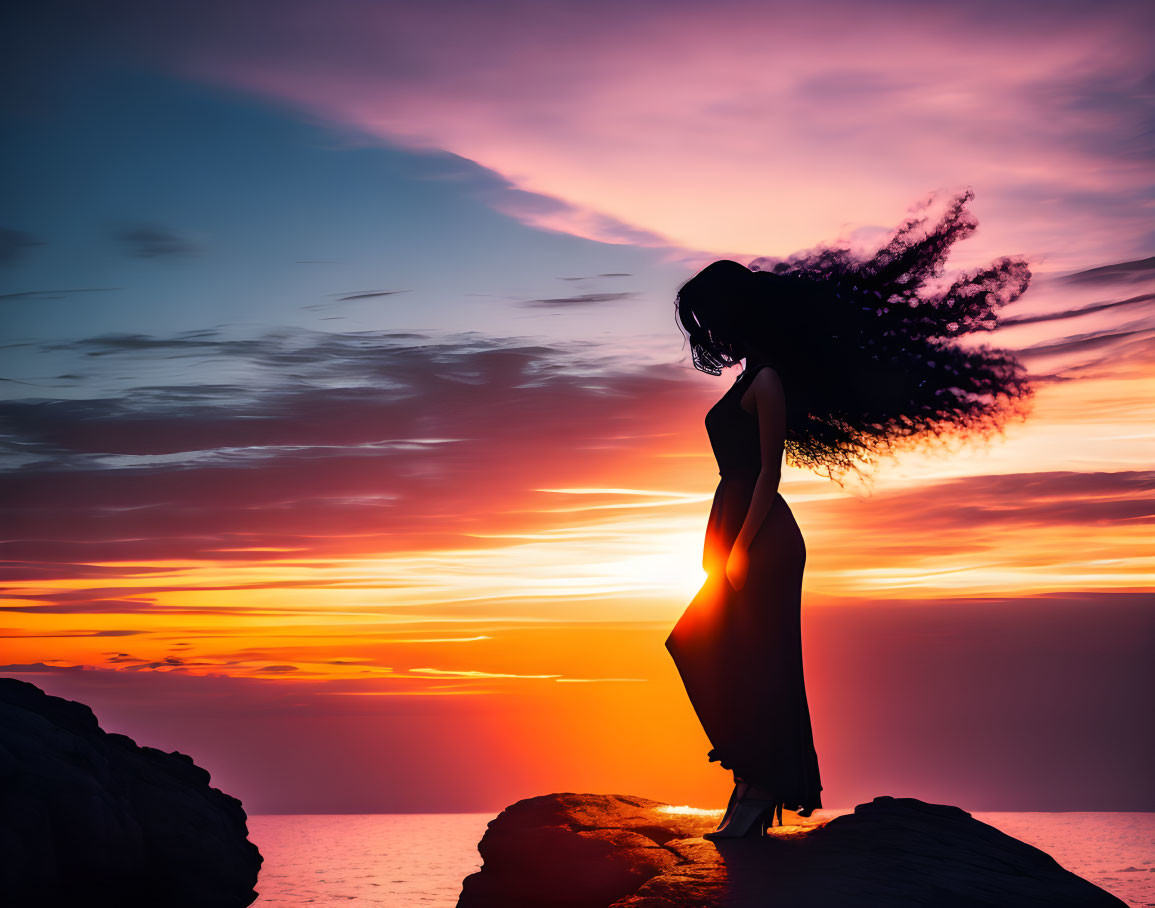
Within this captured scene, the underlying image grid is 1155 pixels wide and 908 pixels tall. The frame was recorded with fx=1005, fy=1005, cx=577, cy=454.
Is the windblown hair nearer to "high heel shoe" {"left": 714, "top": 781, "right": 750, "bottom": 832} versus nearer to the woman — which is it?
the woman

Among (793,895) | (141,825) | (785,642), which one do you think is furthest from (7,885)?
(785,642)

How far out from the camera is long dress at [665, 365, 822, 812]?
6.64 meters

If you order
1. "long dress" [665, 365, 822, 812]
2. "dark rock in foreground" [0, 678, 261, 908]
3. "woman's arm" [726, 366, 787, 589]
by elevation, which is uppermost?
"woman's arm" [726, 366, 787, 589]

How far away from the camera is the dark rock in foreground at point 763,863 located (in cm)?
531

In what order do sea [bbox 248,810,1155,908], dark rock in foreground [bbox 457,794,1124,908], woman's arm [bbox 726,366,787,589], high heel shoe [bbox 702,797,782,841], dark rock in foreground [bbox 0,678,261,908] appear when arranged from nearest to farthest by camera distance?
dark rock in foreground [bbox 457,794,1124,908] → dark rock in foreground [bbox 0,678,261,908] → woman's arm [bbox 726,366,787,589] → high heel shoe [bbox 702,797,782,841] → sea [bbox 248,810,1155,908]

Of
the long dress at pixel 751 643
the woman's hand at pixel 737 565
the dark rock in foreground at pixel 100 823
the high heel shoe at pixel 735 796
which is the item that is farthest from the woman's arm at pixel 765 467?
the dark rock in foreground at pixel 100 823

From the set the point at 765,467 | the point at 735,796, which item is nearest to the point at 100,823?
the point at 735,796

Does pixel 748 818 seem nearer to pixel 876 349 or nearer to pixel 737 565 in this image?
pixel 737 565

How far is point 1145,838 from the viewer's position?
56.0 meters

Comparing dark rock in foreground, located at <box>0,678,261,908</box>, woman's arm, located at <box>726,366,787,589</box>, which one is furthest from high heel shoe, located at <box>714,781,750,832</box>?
dark rock in foreground, located at <box>0,678,261,908</box>

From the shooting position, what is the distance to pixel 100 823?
6434 mm

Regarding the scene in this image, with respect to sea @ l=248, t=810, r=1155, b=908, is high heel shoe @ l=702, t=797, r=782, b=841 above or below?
above

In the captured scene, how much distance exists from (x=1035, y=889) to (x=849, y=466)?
318 cm

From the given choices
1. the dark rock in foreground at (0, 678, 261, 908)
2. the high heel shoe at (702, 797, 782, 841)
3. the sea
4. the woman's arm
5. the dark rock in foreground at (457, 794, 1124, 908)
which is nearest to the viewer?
the dark rock in foreground at (457, 794, 1124, 908)
